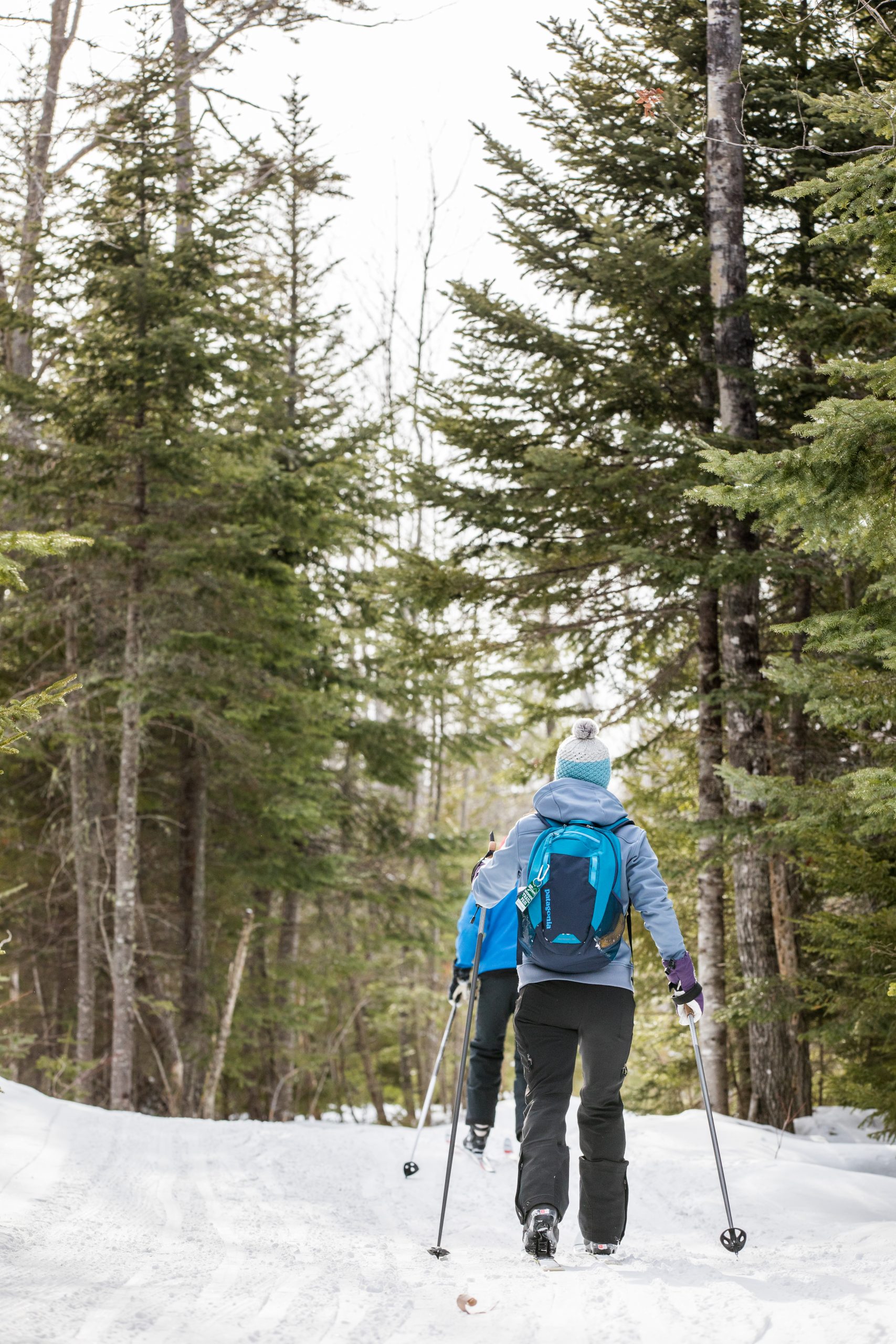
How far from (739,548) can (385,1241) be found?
586 cm

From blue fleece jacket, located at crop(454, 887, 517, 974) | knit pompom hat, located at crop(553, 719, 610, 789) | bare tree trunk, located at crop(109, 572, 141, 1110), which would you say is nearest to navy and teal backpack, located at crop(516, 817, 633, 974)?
knit pompom hat, located at crop(553, 719, 610, 789)

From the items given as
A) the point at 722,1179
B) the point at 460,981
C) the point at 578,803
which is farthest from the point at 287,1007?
the point at 578,803

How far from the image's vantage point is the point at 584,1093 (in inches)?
167

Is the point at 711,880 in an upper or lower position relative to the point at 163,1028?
upper

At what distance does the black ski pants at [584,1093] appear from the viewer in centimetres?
420

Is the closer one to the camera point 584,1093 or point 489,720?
point 584,1093

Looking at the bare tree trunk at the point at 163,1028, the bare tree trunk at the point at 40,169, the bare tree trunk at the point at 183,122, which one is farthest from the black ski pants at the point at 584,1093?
the bare tree trunk at the point at 183,122

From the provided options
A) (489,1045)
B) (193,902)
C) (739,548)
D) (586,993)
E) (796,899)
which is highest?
(739,548)

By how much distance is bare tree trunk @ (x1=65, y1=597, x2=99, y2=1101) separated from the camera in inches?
475

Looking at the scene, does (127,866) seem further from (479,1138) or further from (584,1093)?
(584,1093)

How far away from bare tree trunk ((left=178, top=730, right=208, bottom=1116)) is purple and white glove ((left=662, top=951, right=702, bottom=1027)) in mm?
Answer: 9858

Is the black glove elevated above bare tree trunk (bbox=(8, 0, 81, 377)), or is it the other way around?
bare tree trunk (bbox=(8, 0, 81, 377))

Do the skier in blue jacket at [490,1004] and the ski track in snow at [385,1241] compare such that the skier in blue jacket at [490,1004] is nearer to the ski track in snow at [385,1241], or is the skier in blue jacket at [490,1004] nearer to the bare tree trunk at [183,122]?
the ski track in snow at [385,1241]

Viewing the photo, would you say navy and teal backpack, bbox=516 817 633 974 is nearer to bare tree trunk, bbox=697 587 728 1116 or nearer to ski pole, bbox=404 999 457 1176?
ski pole, bbox=404 999 457 1176
